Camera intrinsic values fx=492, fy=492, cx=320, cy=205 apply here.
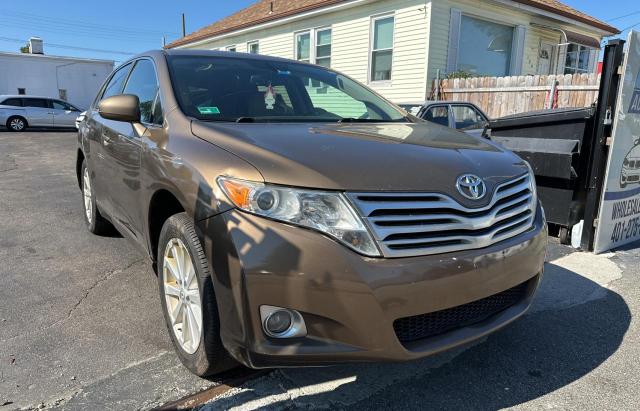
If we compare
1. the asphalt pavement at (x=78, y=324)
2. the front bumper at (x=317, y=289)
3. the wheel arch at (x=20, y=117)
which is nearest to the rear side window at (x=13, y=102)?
the wheel arch at (x=20, y=117)

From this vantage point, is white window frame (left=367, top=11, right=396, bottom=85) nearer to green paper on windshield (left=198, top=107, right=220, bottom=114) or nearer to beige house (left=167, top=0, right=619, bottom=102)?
beige house (left=167, top=0, right=619, bottom=102)

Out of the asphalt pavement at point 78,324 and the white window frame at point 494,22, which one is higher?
the white window frame at point 494,22

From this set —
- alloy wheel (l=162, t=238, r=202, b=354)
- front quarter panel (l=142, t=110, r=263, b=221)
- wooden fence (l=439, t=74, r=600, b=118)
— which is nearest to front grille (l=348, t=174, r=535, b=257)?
front quarter panel (l=142, t=110, r=263, b=221)

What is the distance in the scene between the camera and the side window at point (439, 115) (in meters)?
7.86

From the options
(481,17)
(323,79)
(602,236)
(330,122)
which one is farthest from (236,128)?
(481,17)

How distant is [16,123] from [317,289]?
68.6 feet

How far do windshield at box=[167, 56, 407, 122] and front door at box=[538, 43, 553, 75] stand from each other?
494 inches

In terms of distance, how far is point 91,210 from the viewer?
473 centimetres

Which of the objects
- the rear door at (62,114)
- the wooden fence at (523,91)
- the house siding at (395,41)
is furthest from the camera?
the rear door at (62,114)

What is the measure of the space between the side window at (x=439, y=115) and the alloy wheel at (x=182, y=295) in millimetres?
5973

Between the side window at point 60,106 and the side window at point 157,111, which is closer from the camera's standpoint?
the side window at point 157,111

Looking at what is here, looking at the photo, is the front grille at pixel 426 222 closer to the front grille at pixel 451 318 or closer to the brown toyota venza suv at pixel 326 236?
the brown toyota venza suv at pixel 326 236

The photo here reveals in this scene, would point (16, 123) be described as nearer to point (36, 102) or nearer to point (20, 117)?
point (20, 117)

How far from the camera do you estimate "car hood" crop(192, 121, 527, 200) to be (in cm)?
201
